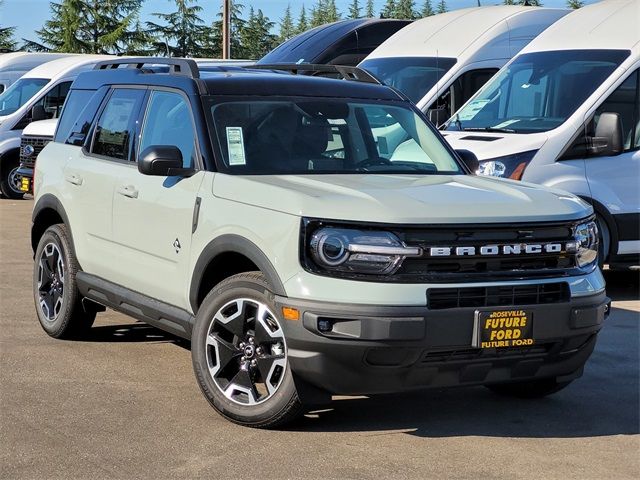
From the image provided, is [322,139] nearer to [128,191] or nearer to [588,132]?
[128,191]

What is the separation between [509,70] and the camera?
447 inches

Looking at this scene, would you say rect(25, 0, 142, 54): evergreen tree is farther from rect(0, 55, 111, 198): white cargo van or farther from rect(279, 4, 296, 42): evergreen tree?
rect(0, 55, 111, 198): white cargo van

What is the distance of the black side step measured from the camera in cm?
631

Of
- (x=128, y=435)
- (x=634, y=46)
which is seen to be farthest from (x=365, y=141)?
(x=634, y=46)

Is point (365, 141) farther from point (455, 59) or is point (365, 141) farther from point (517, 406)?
point (455, 59)

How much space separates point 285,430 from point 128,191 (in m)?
1.97

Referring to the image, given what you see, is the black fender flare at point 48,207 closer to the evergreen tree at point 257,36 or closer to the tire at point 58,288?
the tire at point 58,288

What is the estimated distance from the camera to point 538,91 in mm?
10766

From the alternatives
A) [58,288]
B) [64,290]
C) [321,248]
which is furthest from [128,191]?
[321,248]

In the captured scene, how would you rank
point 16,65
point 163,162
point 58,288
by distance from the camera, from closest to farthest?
1. point 163,162
2. point 58,288
3. point 16,65

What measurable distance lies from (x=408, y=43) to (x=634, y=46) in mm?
4335

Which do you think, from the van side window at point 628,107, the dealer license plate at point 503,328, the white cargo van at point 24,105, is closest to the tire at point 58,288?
the dealer license plate at point 503,328

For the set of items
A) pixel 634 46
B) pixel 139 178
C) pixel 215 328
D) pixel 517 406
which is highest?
pixel 634 46

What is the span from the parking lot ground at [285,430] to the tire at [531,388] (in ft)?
0.22
